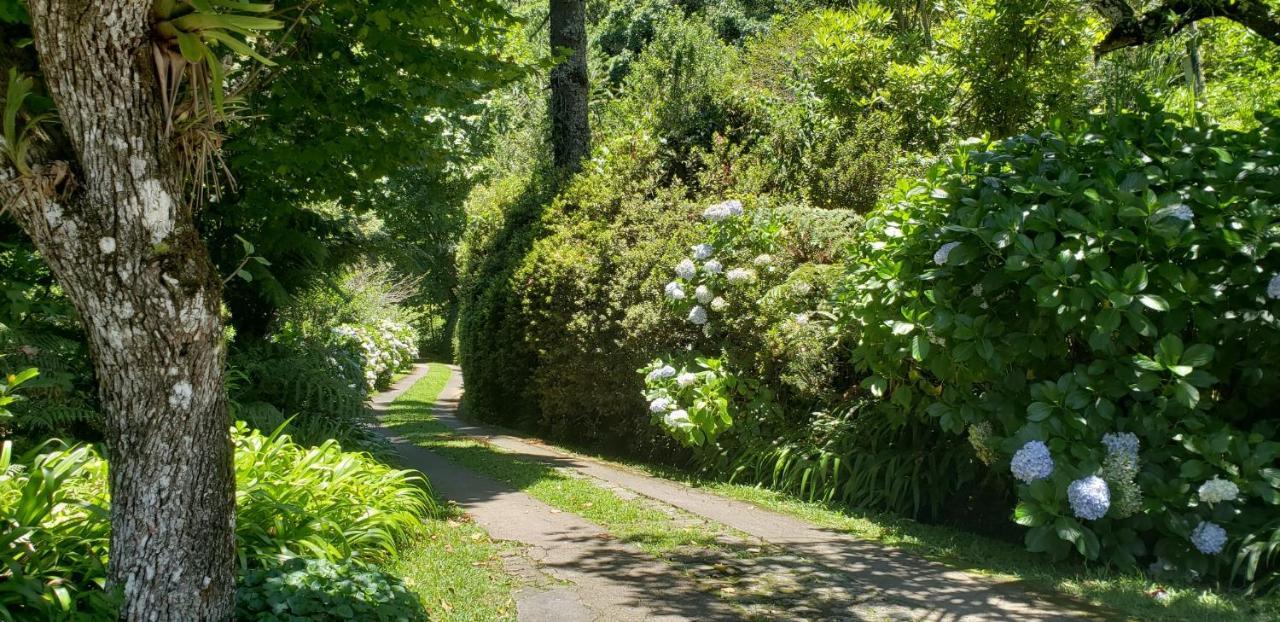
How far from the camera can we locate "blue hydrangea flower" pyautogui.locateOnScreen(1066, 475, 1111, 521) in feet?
16.5

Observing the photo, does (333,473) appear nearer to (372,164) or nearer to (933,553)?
(372,164)

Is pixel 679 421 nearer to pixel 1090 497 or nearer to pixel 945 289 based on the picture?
pixel 945 289

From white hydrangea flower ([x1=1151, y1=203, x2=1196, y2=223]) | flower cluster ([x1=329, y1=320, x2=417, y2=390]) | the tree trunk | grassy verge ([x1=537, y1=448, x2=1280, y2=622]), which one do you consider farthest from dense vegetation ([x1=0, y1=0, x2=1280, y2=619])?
flower cluster ([x1=329, y1=320, x2=417, y2=390])

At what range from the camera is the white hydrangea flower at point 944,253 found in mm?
5754

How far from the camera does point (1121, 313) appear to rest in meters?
5.23

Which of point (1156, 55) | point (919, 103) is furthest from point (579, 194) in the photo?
point (1156, 55)

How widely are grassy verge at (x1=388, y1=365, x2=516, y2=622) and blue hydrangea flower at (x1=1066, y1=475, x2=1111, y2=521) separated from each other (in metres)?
3.07

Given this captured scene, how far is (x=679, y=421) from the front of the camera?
873 cm

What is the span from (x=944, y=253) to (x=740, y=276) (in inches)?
127

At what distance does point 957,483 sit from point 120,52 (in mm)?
5724

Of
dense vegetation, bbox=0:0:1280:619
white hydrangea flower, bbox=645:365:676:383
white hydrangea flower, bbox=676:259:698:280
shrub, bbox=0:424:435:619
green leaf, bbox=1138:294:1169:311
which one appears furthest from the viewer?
white hydrangea flower, bbox=676:259:698:280

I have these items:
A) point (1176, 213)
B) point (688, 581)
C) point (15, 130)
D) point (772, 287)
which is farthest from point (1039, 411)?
point (15, 130)

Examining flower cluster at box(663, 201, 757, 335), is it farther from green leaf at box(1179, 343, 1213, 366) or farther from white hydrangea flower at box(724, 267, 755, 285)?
green leaf at box(1179, 343, 1213, 366)

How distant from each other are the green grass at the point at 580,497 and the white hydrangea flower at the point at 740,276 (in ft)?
7.60
